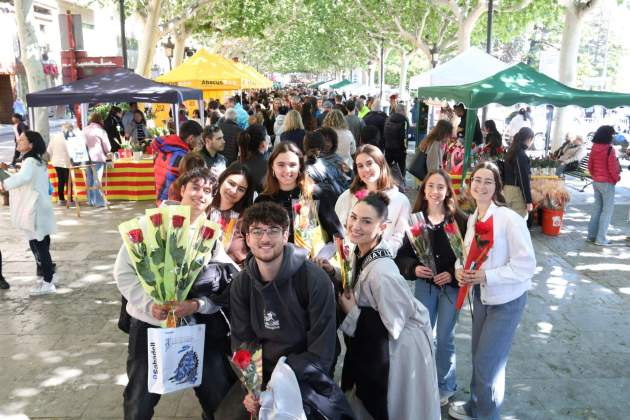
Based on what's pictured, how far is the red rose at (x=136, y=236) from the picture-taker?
303 cm

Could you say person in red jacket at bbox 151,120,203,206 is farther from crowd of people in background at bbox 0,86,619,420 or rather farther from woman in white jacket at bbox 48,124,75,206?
woman in white jacket at bbox 48,124,75,206

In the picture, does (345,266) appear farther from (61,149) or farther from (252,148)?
(61,149)

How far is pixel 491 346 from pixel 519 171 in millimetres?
4773

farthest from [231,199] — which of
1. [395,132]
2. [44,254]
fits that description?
[395,132]

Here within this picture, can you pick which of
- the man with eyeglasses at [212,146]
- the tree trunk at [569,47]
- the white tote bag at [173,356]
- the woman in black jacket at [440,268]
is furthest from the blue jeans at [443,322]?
the tree trunk at [569,47]

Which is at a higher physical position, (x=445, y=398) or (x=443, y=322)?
(x=443, y=322)

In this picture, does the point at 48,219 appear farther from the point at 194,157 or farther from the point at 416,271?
the point at 416,271

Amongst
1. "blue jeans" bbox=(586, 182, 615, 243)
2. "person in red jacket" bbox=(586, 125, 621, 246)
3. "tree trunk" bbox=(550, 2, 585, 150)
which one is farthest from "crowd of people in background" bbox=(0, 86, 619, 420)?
"tree trunk" bbox=(550, 2, 585, 150)

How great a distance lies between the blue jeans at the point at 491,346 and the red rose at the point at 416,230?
52cm

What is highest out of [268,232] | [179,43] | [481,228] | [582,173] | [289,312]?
[179,43]

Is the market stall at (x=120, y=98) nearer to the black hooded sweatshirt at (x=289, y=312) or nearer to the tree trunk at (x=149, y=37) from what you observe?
the tree trunk at (x=149, y=37)

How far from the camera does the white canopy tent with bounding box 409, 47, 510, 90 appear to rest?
11914 mm

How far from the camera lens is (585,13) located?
14.0 m

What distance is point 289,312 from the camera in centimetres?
288
